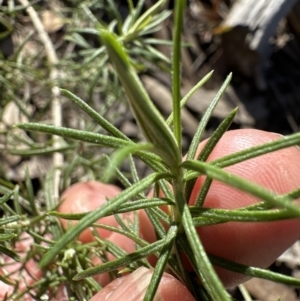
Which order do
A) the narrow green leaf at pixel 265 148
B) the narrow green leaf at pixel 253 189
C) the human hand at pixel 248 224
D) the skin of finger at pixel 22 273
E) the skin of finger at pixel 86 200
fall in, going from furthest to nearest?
the skin of finger at pixel 86 200 < the skin of finger at pixel 22 273 < the human hand at pixel 248 224 < the narrow green leaf at pixel 265 148 < the narrow green leaf at pixel 253 189

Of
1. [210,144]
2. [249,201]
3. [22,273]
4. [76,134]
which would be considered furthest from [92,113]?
[22,273]

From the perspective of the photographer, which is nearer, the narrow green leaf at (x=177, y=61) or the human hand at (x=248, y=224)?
the narrow green leaf at (x=177, y=61)

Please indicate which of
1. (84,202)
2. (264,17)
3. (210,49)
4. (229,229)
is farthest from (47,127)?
(210,49)

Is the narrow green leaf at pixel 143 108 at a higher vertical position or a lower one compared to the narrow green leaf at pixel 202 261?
higher

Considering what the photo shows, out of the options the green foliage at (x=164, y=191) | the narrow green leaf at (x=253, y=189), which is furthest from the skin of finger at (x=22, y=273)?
the narrow green leaf at (x=253, y=189)

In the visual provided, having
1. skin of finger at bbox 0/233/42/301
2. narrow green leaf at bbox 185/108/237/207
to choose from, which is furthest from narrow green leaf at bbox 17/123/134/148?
skin of finger at bbox 0/233/42/301

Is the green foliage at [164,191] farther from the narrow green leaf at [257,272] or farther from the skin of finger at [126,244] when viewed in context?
the skin of finger at [126,244]

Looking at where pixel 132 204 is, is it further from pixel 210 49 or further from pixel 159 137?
pixel 210 49
